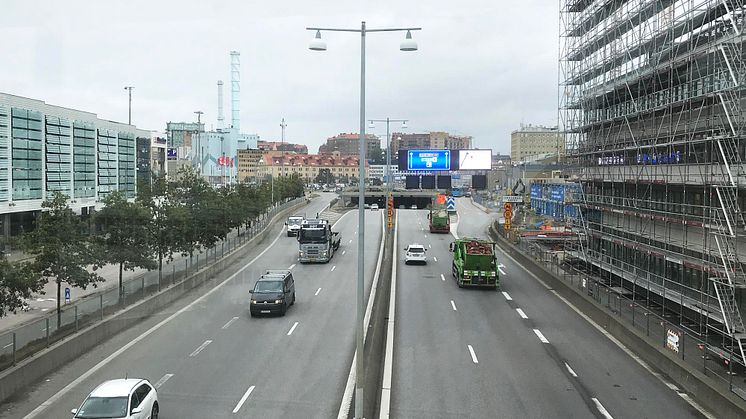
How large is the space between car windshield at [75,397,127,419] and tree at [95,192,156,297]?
16202 mm

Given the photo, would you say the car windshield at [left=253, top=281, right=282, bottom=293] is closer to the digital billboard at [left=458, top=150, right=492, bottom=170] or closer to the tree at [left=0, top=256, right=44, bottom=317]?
the tree at [left=0, top=256, right=44, bottom=317]

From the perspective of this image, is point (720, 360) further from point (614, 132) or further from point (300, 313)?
point (614, 132)

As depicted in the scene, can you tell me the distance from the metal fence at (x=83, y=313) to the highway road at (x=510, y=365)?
9.66m

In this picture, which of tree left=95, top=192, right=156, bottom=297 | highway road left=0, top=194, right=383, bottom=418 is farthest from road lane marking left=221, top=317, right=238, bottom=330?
tree left=95, top=192, right=156, bottom=297

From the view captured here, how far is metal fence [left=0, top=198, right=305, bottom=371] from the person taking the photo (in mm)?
17469

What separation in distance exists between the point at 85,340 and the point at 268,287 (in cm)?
821

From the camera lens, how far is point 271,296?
27344mm

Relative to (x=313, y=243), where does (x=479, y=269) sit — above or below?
below

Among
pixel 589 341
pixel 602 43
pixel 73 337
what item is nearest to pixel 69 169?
pixel 73 337

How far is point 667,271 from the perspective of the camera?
96.3ft

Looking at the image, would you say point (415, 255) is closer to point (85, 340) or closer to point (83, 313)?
point (83, 313)

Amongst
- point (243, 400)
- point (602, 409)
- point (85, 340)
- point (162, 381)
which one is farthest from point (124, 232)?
point (602, 409)

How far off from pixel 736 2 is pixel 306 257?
1162 inches

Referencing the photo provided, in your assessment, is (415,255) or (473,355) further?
(415,255)
